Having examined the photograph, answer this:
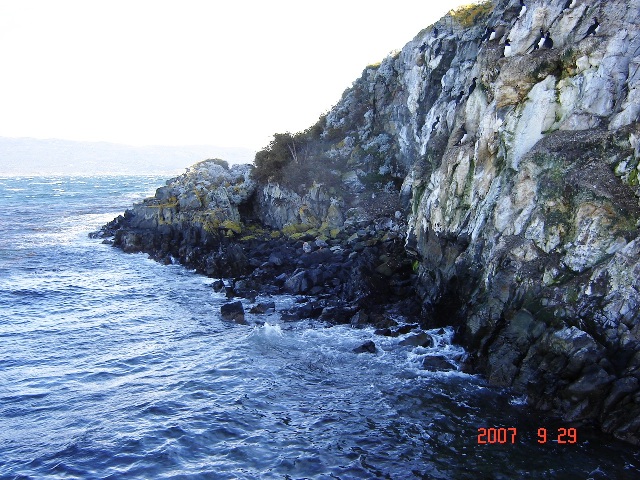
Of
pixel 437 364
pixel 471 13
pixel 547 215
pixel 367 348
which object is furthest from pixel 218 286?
pixel 471 13

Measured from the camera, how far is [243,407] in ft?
75.8

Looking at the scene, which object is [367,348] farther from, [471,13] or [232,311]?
[471,13]

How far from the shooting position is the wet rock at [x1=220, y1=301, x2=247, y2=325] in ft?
113

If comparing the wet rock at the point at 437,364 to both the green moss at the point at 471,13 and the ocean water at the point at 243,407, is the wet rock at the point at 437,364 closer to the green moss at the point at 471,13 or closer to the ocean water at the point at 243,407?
the ocean water at the point at 243,407

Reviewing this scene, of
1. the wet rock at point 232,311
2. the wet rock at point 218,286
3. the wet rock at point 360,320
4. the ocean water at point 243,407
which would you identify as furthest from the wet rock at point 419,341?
the wet rock at point 218,286

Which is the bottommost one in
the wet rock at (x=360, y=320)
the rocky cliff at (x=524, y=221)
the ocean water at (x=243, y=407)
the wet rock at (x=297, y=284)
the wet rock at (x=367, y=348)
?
the ocean water at (x=243, y=407)

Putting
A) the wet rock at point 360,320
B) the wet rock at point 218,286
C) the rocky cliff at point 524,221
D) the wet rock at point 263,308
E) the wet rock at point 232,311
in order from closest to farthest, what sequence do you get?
the rocky cliff at point 524,221
the wet rock at point 360,320
the wet rock at point 232,311
the wet rock at point 263,308
the wet rock at point 218,286

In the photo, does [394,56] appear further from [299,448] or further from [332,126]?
[299,448]

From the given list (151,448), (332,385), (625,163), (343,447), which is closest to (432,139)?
(625,163)

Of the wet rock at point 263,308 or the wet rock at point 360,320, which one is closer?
the wet rock at point 360,320

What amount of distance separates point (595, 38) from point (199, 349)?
26820mm

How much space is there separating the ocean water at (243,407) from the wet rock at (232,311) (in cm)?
72
